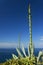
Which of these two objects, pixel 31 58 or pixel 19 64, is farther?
pixel 31 58

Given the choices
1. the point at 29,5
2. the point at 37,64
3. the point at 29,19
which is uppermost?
the point at 29,5

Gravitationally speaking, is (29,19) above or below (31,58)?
above

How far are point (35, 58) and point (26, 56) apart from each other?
39 centimetres

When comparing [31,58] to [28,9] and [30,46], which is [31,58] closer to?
[30,46]

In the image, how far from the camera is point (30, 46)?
9.16 metres

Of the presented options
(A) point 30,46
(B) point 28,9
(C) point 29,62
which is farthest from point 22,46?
(B) point 28,9

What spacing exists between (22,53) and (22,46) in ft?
1.90

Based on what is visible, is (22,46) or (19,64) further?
(22,46)

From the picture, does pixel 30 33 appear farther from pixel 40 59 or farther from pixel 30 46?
pixel 40 59

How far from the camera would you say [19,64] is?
8289mm

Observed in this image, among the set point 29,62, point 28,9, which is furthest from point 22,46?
point 28,9

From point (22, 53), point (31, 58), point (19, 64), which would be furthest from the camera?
point (22, 53)

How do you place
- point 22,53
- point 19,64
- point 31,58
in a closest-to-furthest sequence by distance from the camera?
point 19,64
point 31,58
point 22,53

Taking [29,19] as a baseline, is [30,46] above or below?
below
